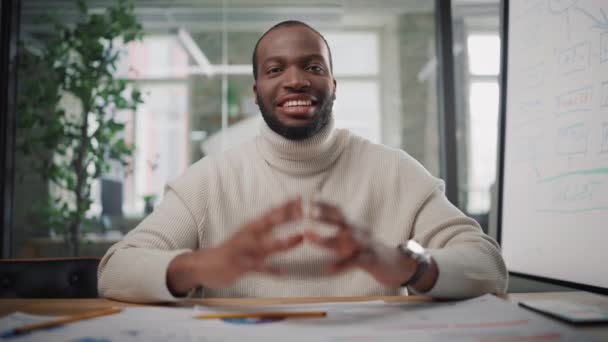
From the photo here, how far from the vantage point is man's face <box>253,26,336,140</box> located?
1251 mm

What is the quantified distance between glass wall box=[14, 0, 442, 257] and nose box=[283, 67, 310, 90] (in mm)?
2750

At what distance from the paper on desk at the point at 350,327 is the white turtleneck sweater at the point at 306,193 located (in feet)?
0.68

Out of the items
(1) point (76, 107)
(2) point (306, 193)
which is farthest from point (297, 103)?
(1) point (76, 107)

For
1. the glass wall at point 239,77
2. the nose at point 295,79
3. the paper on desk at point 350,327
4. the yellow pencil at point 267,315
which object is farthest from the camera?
the glass wall at point 239,77

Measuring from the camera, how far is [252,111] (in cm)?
404

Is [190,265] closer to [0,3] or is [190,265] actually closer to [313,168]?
[313,168]

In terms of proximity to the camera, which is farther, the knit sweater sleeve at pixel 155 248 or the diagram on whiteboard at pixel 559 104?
the diagram on whiteboard at pixel 559 104

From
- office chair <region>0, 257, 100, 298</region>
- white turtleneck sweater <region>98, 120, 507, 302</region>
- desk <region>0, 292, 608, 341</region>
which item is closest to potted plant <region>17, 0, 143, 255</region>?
office chair <region>0, 257, 100, 298</region>

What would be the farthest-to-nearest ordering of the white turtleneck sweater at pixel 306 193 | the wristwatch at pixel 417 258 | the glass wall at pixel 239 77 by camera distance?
the glass wall at pixel 239 77 < the white turtleneck sweater at pixel 306 193 < the wristwatch at pixel 417 258

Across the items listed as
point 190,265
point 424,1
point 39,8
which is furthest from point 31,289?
point 424,1

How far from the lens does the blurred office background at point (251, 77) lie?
3.98 meters

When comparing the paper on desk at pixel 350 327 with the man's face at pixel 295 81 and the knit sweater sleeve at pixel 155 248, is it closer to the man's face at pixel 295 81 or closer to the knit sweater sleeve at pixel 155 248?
the knit sweater sleeve at pixel 155 248

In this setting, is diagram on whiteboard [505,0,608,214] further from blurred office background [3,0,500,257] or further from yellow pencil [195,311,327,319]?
blurred office background [3,0,500,257]

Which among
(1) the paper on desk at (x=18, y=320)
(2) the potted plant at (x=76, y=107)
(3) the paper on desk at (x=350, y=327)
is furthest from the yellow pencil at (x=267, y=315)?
(2) the potted plant at (x=76, y=107)
